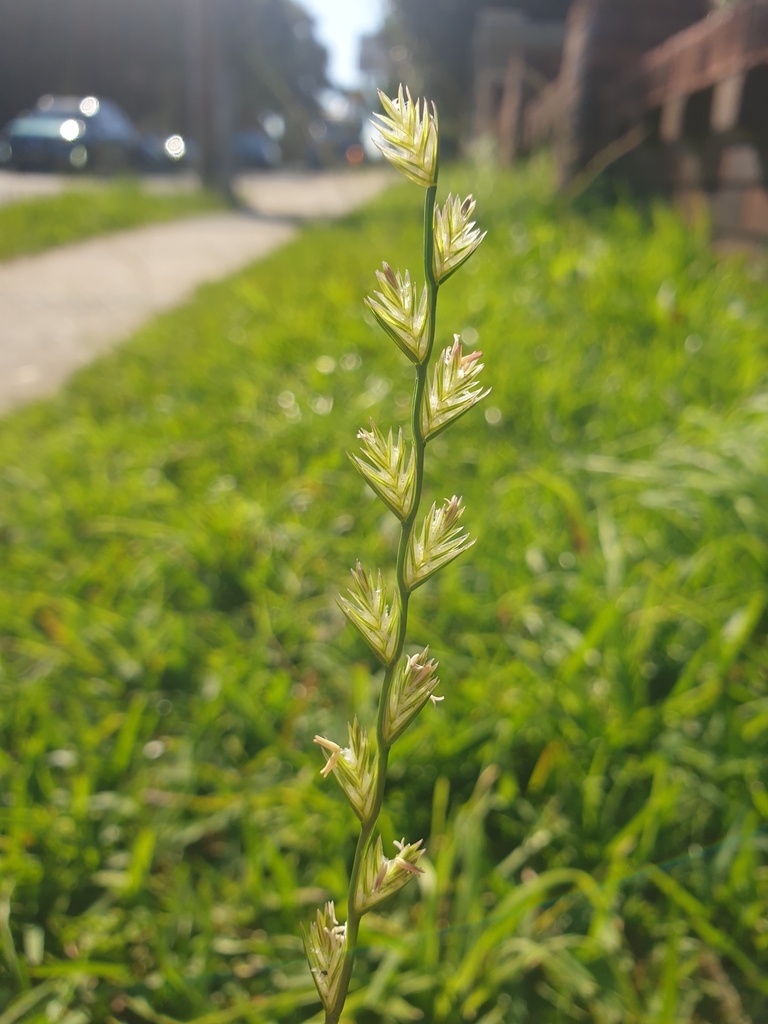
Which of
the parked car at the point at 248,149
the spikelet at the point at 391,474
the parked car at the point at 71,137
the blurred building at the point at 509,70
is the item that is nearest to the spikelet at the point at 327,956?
the spikelet at the point at 391,474

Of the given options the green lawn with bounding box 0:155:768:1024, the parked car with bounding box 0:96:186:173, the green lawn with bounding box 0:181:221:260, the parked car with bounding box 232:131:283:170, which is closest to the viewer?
the green lawn with bounding box 0:155:768:1024

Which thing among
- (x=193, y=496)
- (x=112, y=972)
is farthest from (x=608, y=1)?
(x=112, y=972)

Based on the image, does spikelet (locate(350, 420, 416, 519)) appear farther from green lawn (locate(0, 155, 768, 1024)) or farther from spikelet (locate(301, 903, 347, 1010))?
green lawn (locate(0, 155, 768, 1024))

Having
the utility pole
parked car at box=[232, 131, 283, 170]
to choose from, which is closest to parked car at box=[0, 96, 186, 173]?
the utility pole

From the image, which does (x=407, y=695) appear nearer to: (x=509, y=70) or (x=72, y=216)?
(x=72, y=216)

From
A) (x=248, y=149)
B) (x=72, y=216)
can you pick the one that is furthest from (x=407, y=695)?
(x=248, y=149)

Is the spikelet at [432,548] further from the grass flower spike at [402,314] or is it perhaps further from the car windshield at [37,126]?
the car windshield at [37,126]

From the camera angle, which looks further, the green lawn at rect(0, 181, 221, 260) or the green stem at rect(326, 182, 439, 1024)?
the green lawn at rect(0, 181, 221, 260)
